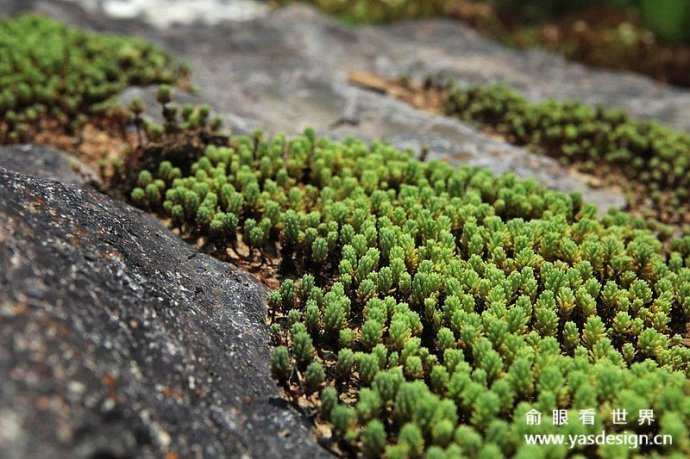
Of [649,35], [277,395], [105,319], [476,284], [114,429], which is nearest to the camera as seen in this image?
[114,429]

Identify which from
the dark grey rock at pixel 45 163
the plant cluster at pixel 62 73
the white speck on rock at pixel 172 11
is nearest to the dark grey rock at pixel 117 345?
the dark grey rock at pixel 45 163

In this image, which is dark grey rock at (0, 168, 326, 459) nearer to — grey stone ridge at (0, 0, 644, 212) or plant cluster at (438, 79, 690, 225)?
grey stone ridge at (0, 0, 644, 212)

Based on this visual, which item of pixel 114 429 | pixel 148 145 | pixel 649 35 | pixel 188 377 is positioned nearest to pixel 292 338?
pixel 188 377

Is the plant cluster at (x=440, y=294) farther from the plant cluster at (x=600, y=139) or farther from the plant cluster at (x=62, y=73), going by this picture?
the plant cluster at (x=62, y=73)

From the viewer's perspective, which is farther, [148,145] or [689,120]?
[689,120]

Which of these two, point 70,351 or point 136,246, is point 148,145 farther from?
point 70,351

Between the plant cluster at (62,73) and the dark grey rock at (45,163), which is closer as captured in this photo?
the dark grey rock at (45,163)
